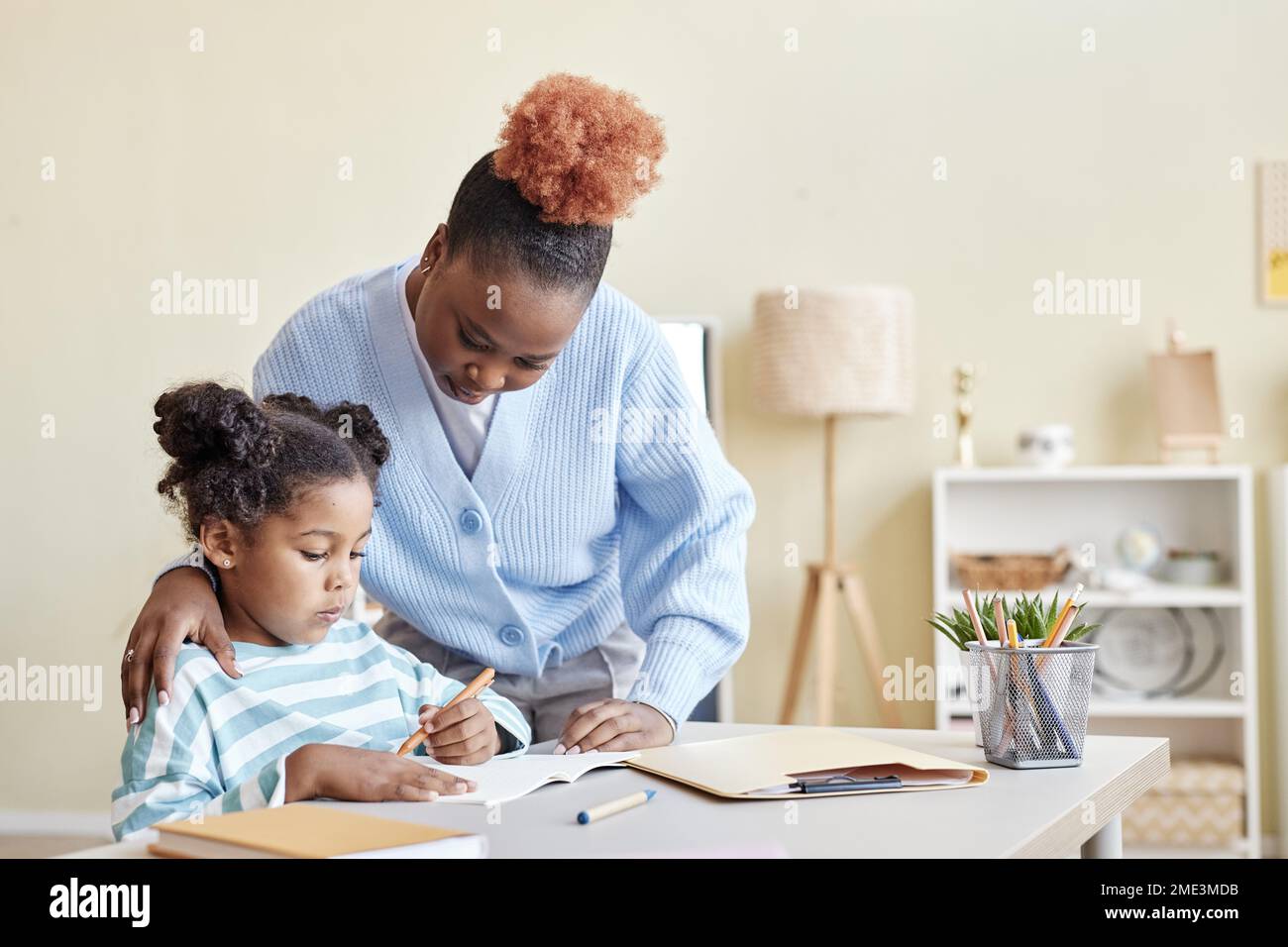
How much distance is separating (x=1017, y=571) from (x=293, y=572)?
2346mm

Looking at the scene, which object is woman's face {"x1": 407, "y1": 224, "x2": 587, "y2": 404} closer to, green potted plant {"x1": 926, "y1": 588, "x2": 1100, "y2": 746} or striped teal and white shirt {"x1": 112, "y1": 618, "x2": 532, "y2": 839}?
striped teal and white shirt {"x1": 112, "y1": 618, "x2": 532, "y2": 839}

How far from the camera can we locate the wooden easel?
3289 millimetres

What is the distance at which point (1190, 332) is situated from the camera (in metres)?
3.44

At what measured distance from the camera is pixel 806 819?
3.14ft

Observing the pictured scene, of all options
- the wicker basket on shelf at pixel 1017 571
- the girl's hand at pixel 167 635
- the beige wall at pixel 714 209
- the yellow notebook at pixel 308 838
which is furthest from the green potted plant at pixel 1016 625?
the beige wall at pixel 714 209

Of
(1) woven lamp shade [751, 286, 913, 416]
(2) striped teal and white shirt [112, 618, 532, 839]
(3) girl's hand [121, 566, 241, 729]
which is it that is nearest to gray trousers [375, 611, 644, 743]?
(2) striped teal and white shirt [112, 618, 532, 839]

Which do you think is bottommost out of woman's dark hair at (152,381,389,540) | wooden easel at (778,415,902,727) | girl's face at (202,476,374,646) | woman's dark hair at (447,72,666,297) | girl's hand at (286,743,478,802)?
wooden easel at (778,415,902,727)

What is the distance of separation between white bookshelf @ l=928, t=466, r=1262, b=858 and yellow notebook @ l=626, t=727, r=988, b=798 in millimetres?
2125

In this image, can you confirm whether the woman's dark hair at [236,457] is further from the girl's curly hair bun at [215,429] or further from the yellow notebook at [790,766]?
the yellow notebook at [790,766]

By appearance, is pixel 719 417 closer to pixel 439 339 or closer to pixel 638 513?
pixel 638 513

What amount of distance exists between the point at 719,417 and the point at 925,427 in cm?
55

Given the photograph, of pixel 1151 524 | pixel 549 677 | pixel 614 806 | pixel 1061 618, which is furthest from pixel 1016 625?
pixel 1151 524
